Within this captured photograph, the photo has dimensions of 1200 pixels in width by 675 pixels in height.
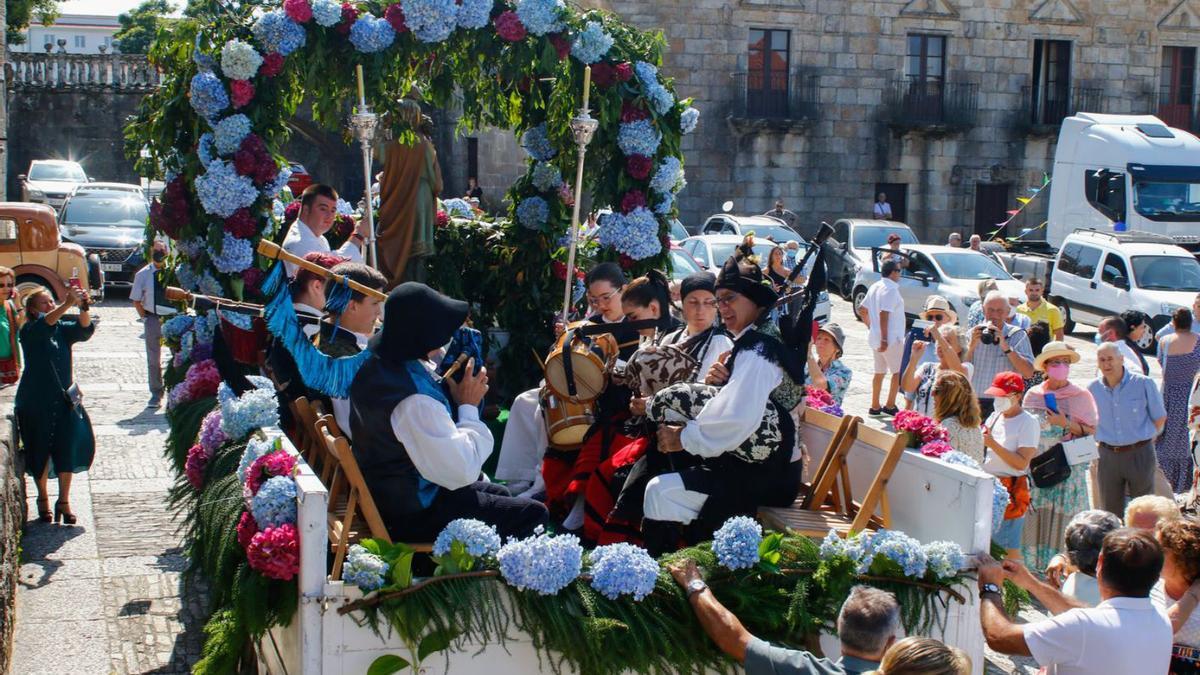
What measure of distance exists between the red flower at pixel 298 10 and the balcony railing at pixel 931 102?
27.7 metres

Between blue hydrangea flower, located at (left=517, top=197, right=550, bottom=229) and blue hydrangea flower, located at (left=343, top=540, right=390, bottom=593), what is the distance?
5264 mm

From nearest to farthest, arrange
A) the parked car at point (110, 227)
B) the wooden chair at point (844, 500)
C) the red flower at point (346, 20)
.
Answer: the wooden chair at point (844, 500) → the red flower at point (346, 20) → the parked car at point (110, 227)

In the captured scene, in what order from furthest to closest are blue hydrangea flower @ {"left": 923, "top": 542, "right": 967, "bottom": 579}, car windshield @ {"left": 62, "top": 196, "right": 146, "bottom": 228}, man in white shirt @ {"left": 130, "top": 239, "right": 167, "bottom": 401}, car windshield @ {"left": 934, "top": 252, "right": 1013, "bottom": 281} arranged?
car windshield @ {"left": 62, "top": 196, "right": 146, "bottom": 228}, car windshield @ {"left": 934, "top": 252, "right": 1013, "bottom": 281}, man in white shirt @ {"left": 130, "top": 239, "right": 167, "bottom": 401}, blue hydrangea flower @ {"left": 923, "top": 542, "right": 967, "bottom": 579}

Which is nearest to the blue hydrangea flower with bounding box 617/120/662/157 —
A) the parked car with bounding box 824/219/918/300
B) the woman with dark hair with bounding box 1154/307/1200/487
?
the woman with dark hair with bounding box 1154/307/1200/487

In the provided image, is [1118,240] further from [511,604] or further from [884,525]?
[511,604]

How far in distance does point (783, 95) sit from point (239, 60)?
2671cm

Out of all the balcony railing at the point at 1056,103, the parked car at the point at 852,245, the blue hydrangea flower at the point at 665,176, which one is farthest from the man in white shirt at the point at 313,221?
the balcony railing at the point at 1056,103

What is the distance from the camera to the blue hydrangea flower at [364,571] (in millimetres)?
4766

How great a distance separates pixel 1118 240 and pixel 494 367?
15.7 metres

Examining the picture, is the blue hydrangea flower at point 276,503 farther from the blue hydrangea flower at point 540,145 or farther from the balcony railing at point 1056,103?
the balcony railing at point 1056,103

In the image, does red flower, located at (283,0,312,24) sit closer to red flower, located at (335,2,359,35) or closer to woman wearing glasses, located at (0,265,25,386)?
red flower, located at (335,2,359,35)

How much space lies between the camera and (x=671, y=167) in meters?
9.10

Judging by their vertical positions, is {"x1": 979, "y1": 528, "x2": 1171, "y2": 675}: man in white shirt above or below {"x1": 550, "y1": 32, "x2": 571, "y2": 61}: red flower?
below

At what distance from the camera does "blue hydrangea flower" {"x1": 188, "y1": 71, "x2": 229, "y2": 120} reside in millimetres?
8039
